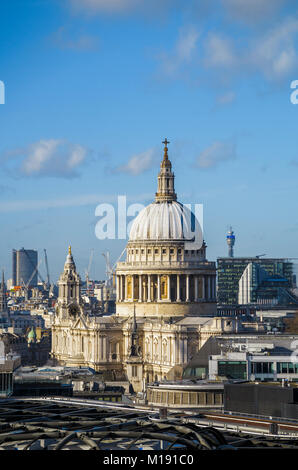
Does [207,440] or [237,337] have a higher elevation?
[237,337]

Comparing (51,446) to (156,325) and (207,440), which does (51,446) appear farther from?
(156,325)

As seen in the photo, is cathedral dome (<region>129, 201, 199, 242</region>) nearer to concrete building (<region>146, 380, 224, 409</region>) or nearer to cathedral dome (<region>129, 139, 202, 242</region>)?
cathedral dome (<region>129, 139, 202, 242</region>)

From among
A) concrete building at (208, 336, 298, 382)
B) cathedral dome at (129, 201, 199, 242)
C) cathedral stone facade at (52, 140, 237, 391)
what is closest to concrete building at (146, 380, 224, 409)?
concrete building at (208, 336, 298, 382)

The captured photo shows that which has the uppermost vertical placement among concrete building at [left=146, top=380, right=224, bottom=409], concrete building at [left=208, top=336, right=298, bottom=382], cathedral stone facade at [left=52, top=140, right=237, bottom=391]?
cathedral stone facade at [left=52, top=140, right=237, bottom=391]

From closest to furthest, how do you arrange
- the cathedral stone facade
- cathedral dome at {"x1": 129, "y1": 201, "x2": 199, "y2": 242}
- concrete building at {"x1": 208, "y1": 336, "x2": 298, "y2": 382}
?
concrete building at {"x1": 208, "y1": 336, "x2": 298, "y2": 382}
the cathedral stone facade
cathedral dome at {"x1": 129, "y1": 201, "x2": 199, "y2": 242}

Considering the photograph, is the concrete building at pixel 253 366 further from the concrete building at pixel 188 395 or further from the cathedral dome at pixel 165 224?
the cathedral dome at pixel 165 224

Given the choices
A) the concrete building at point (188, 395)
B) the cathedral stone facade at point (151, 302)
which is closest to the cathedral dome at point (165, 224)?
the cathedral stone facade at point (151, 302)

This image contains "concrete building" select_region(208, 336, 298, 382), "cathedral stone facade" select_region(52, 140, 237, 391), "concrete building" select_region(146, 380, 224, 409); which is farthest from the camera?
"cathedral stone facade" select_region(52, 140, 237, 391)

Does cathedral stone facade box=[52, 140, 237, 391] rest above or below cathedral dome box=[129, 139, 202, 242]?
below

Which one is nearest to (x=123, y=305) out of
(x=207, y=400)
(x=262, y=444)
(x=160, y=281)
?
(x=160, y=281)
